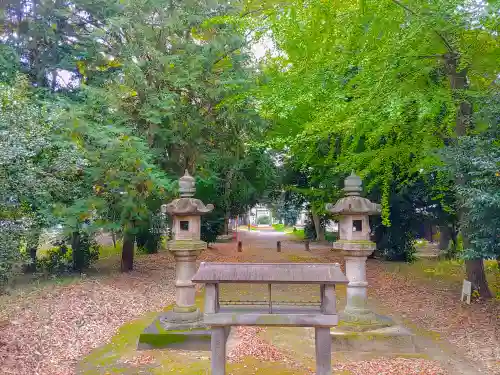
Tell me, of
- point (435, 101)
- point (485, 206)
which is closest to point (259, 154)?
point (435, 101)

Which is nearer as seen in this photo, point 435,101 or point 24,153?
point 24,153

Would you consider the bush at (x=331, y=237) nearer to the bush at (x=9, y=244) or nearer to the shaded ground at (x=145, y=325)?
the shaded ground at (x=145, y=325)

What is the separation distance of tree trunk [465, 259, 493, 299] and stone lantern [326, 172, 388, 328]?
387 cm

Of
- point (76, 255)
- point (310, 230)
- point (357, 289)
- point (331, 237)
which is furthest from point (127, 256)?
point (310, 230)

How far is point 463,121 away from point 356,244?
176 inches

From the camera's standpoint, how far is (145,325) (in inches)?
338

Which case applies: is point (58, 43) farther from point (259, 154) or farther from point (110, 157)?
point (259, 154)

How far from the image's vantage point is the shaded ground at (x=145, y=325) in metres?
6.29

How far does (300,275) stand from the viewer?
5441 mm

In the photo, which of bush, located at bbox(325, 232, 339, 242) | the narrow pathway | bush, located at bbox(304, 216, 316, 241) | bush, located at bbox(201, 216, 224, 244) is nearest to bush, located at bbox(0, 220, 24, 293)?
the narrow pathway

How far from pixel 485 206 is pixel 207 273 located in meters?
5.53

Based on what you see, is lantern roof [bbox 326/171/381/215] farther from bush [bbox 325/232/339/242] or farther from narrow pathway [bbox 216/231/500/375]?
bush [bbox 325/232/339/242]

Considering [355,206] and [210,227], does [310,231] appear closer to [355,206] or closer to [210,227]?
[210,227]

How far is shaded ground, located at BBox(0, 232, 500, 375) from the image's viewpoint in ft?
20.6
